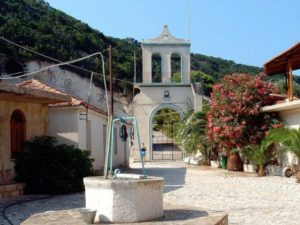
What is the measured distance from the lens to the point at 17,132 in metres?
15.2

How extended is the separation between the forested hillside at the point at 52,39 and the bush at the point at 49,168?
28.5 metres

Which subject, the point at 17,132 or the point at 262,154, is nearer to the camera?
the point at 17,132

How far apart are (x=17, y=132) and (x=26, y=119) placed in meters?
0.54

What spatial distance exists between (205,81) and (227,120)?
4105 centimetres

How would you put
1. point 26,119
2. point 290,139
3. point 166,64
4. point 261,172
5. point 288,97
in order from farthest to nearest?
point 166,64 < point 261,172 < point 288,97 < point 290,139 < point 26,119

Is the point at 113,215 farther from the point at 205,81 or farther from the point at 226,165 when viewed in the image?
the point at 205,81

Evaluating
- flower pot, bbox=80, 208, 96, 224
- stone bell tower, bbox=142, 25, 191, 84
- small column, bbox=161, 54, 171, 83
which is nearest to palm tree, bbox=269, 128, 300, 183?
flower pot, bbox=80, 208, 96, 224

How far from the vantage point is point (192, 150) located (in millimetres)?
28297

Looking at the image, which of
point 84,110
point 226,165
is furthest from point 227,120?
point 84,110

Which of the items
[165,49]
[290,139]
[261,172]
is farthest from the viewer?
[165,49]

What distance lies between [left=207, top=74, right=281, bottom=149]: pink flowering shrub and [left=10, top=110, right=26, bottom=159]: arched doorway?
9.38m

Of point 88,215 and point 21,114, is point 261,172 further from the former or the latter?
point 88,215

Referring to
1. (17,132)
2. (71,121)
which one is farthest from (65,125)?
(17,132)

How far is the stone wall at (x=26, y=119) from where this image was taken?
14359 millimetres
